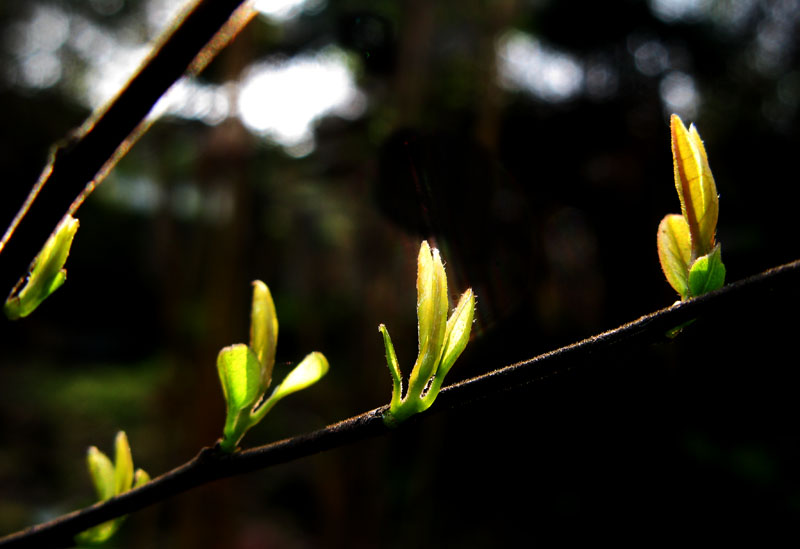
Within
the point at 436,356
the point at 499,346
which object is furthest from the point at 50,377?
the point at 436,356

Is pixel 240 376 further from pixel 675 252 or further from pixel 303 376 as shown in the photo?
pixel 675 252

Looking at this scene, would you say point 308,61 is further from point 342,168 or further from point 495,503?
point 495,503

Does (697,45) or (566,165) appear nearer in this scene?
(566,165)

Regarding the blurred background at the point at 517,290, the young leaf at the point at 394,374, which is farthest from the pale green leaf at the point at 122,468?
the blurred background at the point at 517,290

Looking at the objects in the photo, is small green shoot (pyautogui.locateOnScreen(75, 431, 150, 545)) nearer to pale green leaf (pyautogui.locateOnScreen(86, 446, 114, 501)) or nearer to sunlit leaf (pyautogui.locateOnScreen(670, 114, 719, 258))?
pale green leaf (pyautogui.locateOnScreen(86, 446, 114, 501))

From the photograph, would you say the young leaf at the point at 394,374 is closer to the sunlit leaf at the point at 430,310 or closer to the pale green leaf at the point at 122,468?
the sunlit leaf at the point at 430,310

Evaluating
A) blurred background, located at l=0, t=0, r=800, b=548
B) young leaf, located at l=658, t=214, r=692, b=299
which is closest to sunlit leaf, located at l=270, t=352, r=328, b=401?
young leaf, located at l=658, t=214, r=692, b=299
